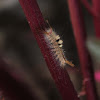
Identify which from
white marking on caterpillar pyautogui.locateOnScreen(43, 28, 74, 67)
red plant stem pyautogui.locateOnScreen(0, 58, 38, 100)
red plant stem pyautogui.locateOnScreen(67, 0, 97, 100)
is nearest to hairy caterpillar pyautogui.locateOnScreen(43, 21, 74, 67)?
white marking on caterpillar pyautogui.locateOnScreen(43, 28, 74, 67)

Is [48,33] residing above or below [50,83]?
above

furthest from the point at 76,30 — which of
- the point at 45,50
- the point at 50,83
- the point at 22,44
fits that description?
the point at 22,44

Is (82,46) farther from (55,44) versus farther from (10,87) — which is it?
(10,87)

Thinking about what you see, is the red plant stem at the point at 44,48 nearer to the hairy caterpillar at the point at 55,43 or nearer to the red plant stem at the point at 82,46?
the hairy caterpillar at the point at 55,43

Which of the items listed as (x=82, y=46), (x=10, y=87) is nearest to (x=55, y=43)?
(x=10, y=87)

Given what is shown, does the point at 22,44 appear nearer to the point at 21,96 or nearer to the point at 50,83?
the point at 50,83

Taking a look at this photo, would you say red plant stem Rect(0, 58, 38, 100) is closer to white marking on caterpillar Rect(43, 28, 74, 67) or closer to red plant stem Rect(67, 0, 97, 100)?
white marking on caterpillar Rect(43, 28, 74, 67)
